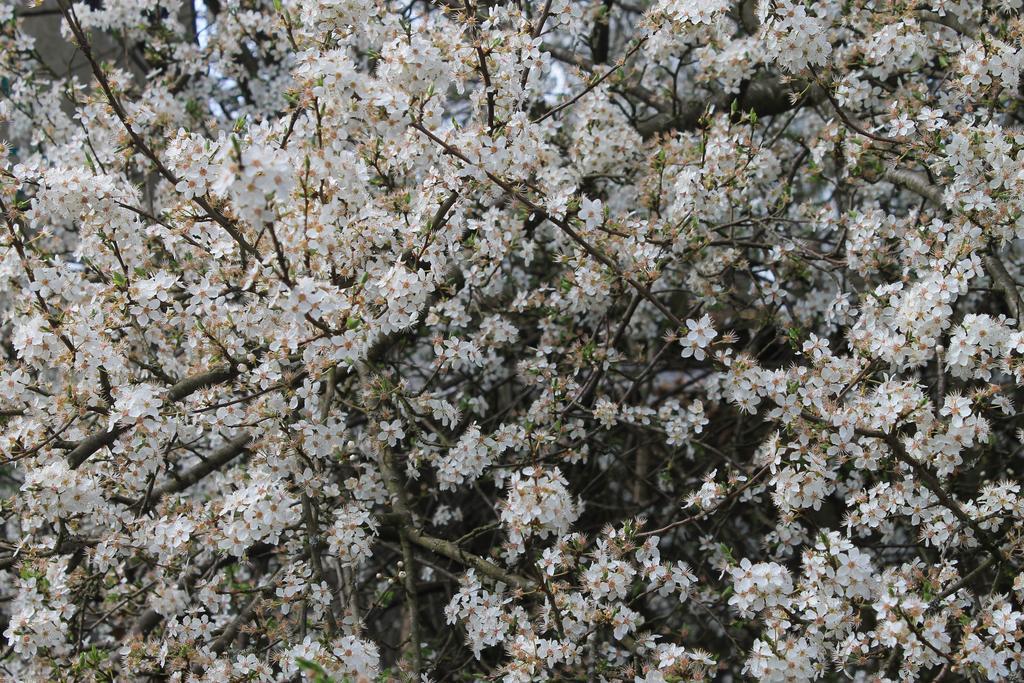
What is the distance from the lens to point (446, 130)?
2.93 m

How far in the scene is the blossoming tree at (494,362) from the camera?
268 centimetres

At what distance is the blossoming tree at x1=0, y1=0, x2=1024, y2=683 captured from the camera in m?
2.68

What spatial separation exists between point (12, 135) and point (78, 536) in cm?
299

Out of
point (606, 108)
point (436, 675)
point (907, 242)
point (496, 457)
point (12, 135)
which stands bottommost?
point (436, 675)

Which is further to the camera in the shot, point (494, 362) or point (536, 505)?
point (494, 362)

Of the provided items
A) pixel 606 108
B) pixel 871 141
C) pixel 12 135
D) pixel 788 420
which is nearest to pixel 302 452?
pixel 788 420

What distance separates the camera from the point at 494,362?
13.8 feet

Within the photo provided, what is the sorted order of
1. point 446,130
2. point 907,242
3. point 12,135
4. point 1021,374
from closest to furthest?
point 1021,374 < point 446,130 < point 907,242 < point 12,135

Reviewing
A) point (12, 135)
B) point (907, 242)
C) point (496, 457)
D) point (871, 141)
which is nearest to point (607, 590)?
point (496, 457)

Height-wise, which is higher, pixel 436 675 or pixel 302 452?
pixel 302 452

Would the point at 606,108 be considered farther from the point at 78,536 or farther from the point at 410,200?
the point at 78,536

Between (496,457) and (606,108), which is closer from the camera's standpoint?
(496,457)

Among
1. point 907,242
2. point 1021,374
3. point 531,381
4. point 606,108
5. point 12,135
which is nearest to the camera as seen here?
point 1021,374

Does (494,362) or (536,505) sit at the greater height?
(494,362)
